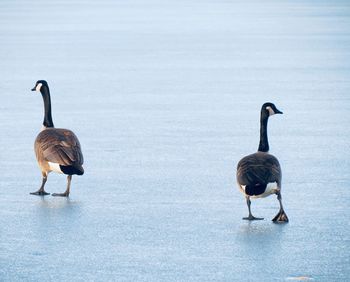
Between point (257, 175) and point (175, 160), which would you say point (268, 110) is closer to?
point (257, 175)

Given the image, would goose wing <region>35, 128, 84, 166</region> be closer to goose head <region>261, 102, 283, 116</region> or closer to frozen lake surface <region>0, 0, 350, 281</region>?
frozen lake surface <region>0, 0, 350, 281</region>

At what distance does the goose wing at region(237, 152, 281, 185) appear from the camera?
26.2 ft

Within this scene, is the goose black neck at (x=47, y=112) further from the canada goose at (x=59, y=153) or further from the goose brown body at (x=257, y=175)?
the goose brown body at (x=257, y=175)

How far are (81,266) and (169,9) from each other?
128ft

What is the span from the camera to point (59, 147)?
8961mm

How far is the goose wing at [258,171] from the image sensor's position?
314 inches

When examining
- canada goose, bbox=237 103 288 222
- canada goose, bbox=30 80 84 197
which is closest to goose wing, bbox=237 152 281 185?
canada goose, bbox=237 103 288 222

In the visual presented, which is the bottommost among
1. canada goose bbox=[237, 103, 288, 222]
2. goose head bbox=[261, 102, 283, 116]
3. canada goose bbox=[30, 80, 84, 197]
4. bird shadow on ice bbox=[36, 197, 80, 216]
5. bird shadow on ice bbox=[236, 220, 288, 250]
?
bird shadow on ice bbox=[236, 220, 288, 250]

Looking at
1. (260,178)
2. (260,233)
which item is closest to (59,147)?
(260,178)

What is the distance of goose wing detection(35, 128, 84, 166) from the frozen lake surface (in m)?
0.35

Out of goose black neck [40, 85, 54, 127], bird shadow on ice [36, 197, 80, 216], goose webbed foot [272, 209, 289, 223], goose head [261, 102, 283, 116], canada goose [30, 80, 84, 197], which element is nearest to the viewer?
goose webbed foot [272, 209, 289, 223]

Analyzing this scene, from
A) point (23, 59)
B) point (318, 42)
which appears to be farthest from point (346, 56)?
point (23, 59)

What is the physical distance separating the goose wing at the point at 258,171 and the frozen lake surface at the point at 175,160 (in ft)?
1.13

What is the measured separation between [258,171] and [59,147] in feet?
5.76
